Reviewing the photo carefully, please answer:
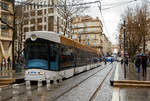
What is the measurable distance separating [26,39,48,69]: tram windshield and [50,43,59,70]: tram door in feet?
1.10

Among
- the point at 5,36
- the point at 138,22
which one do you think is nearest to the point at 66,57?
the point at 138,22

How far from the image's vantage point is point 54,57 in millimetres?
13477

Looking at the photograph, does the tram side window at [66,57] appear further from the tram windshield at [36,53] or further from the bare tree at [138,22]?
the bare tree at [138,22]

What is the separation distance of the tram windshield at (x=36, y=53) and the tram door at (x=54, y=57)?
336 millimetres

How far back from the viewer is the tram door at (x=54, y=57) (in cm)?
1333

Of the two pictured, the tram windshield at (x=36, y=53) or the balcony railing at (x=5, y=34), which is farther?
the balcony railing at (x=5, y=34)

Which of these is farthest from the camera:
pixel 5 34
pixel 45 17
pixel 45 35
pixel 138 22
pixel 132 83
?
Answer: pixel 45 17

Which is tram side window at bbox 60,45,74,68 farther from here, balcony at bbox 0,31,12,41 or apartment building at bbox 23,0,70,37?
balcony at bbox 0,31,12,41

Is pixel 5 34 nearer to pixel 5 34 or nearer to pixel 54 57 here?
pixel 5 34

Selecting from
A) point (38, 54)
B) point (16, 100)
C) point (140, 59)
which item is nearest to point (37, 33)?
point (38, 54)

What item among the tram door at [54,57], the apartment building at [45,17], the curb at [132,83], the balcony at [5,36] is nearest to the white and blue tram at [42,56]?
the tram door at [54,57]

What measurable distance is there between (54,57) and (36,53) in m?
1.13

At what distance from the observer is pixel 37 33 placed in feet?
44.0

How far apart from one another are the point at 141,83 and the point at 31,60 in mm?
Result: 6702
